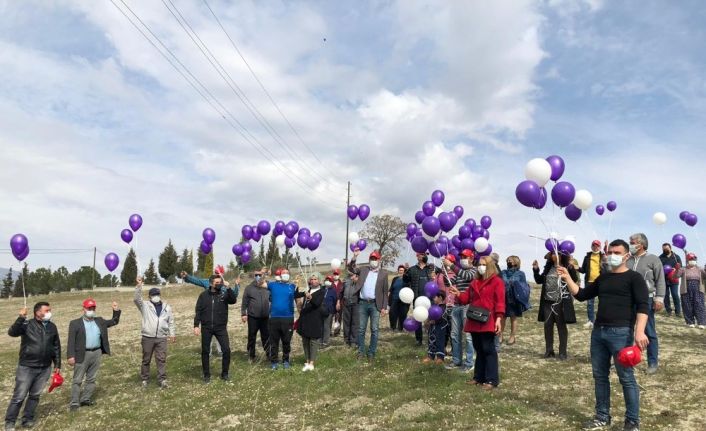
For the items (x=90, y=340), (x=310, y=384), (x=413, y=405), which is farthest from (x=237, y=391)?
(x=413, y=405)

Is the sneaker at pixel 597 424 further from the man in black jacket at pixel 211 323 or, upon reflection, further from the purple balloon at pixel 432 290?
the man in black jacket at pixel 211 323

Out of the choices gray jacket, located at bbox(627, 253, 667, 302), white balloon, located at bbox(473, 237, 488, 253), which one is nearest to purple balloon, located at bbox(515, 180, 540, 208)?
gray jacket, located at bbox(627, 253, 667, 302)

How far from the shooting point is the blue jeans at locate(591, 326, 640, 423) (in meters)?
5.27

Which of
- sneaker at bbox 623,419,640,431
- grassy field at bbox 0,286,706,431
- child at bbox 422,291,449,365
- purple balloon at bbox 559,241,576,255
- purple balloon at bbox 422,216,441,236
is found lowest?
grassy field at bbox 0,286,706,431

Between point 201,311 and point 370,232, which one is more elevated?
point 370,232

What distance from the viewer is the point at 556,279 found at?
29.6 feet

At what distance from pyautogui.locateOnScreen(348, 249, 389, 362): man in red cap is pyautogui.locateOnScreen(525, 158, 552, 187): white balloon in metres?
3.71

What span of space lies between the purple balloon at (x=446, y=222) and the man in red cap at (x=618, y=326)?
4.11 m

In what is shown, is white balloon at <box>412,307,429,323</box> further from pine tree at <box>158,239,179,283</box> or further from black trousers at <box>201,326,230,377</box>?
pine tree at <box>158,239,179,283</box>

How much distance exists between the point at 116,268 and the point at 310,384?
7022mm

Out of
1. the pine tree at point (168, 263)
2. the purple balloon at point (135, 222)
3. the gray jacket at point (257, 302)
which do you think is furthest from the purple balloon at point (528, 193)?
the pine tree at point (168, 263)

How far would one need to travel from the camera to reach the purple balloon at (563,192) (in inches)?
295

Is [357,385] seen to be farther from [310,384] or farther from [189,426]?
[189,426]

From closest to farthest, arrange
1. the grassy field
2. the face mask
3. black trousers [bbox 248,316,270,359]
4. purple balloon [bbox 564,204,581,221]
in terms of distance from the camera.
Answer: the face mask
the grassy field
purple balloon [bbox 564,204,581,221]
black trousers [bbox 248,316,270,359]
